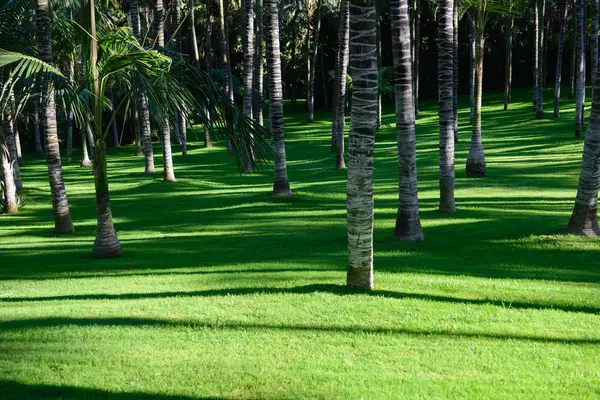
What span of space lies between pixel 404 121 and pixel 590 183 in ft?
12.3

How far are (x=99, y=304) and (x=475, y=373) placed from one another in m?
5.28

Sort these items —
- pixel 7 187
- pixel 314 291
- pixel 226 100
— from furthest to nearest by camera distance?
pixel 7 187 < pixel 226 100 < pixel 314 291

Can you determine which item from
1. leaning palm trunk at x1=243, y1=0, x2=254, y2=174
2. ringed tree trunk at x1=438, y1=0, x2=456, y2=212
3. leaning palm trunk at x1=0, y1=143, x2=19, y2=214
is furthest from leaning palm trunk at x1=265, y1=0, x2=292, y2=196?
leaning palm trunk at x1=0, y1=143, x2=19, y2=214

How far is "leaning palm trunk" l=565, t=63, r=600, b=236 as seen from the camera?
12375 millimetres

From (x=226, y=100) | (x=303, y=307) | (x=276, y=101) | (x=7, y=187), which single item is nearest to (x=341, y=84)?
(x=276, y=101)

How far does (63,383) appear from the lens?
613cm

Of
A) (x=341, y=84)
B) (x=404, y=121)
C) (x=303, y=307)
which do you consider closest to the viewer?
(x=303, y=307)

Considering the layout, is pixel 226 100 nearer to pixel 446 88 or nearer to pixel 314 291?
pixel 314 291

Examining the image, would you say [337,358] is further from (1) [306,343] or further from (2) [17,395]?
(2) [17,395]

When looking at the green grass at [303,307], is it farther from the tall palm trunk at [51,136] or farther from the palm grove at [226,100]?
the palm grove at [226,100]

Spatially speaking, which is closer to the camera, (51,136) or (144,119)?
(51,136)

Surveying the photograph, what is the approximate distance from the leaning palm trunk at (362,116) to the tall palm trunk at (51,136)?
8532mm

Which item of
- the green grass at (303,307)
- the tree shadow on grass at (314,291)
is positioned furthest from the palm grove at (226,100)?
the green grass at (303,307)

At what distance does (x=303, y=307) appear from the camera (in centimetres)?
851
